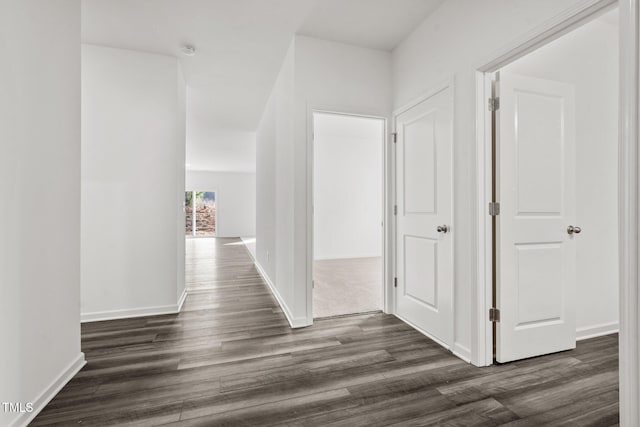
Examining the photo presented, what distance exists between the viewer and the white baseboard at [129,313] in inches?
111

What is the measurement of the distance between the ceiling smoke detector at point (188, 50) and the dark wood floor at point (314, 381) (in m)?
2.79

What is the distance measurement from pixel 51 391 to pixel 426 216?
283 centimetres

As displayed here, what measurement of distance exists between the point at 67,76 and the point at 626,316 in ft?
10.7

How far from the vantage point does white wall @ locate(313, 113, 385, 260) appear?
6645 millimetres

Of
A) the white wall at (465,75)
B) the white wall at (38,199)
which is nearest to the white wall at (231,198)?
the white wall at (38,199)

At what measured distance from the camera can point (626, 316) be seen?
1.19m

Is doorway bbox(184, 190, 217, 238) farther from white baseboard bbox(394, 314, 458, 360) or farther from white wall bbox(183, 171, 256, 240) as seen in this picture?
white baseboard bbox(394, 314, 458, 360)

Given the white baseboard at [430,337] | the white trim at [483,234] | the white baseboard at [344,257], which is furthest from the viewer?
the white baseboard at [344,257]

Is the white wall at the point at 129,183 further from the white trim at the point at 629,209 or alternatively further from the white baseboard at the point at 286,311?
the white trim at the point at 629,209

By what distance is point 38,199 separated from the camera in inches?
62.2

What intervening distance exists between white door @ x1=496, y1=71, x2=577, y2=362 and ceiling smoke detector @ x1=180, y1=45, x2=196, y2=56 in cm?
287

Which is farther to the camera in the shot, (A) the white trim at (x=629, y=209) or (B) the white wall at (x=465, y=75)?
(B) the white wall at (x=465, y=75)

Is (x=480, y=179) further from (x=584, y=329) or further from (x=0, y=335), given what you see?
(x=0, y=335)

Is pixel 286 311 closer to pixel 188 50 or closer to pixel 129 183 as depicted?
pixel 129 183
